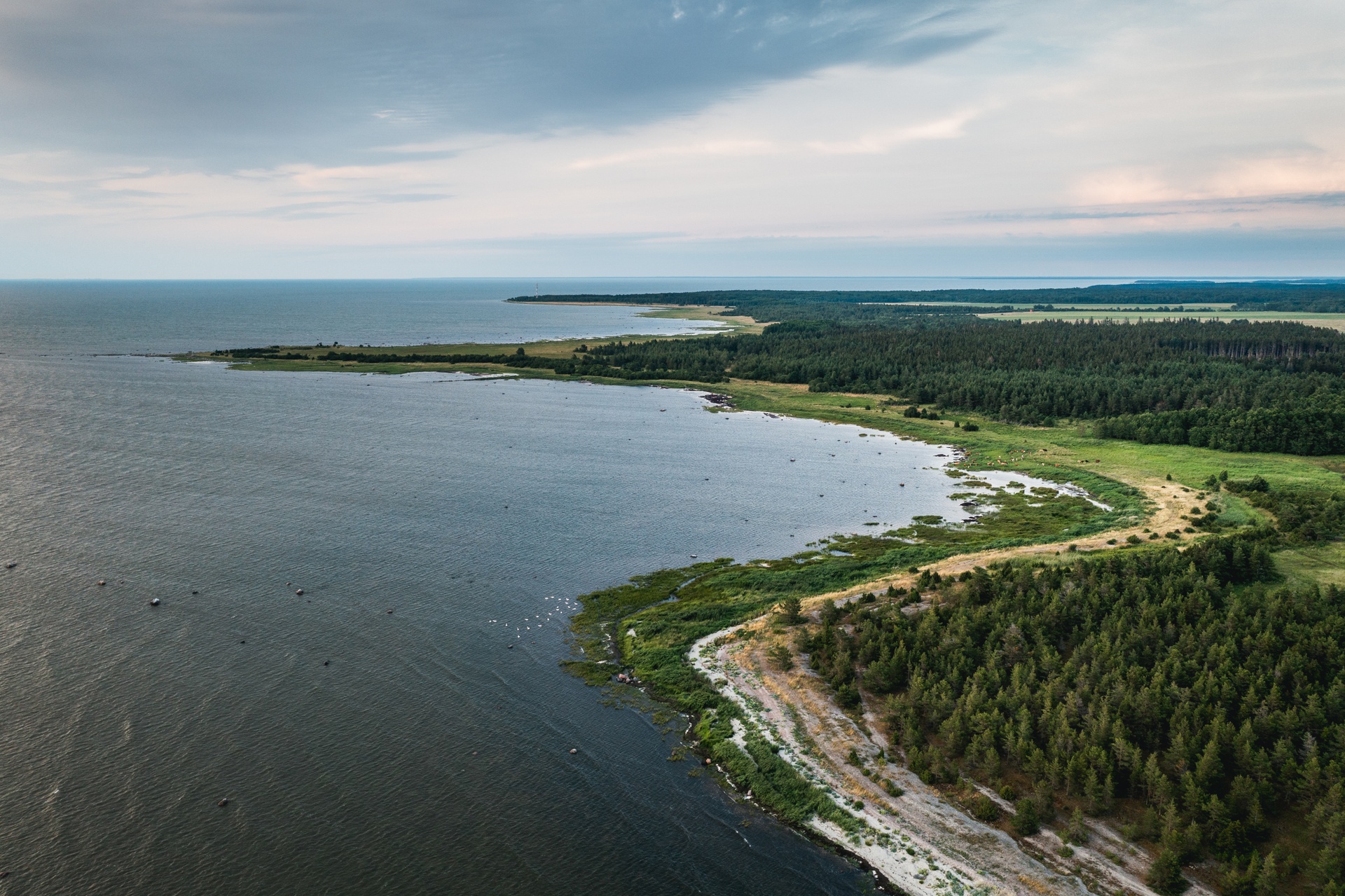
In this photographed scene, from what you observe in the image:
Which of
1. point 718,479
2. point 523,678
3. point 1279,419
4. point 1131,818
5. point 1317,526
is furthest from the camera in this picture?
point 1279,419

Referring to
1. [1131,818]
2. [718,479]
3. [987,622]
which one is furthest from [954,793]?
[718,479]

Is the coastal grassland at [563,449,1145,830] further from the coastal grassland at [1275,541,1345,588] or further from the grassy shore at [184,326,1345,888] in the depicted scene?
the coastal grassland at [1275,541,1345,588]

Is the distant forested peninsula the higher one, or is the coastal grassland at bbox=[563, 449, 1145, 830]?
Answer: the distant forested peninsula

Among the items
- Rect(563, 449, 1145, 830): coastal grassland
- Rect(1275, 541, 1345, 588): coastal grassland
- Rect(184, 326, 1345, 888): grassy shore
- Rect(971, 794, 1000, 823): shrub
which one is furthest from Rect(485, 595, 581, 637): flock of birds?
Rect(1275, 541, 1345, 588): coastal grassland

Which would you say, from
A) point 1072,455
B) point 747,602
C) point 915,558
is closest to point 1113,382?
point 1072,455

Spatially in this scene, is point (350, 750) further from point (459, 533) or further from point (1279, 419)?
point (1279, 419)

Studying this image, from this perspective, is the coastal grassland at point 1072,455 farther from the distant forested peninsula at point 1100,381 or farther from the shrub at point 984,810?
the shrub at point 984,810

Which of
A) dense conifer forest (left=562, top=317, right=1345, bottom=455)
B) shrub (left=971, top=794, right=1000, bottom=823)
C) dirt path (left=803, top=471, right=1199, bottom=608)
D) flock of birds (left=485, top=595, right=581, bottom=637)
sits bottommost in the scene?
shrub (left=971, top=794, right=1000, bottom=823)

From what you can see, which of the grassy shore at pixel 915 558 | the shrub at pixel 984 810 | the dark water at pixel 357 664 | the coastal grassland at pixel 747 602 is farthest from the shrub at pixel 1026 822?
the dark water at pixel 357 664
